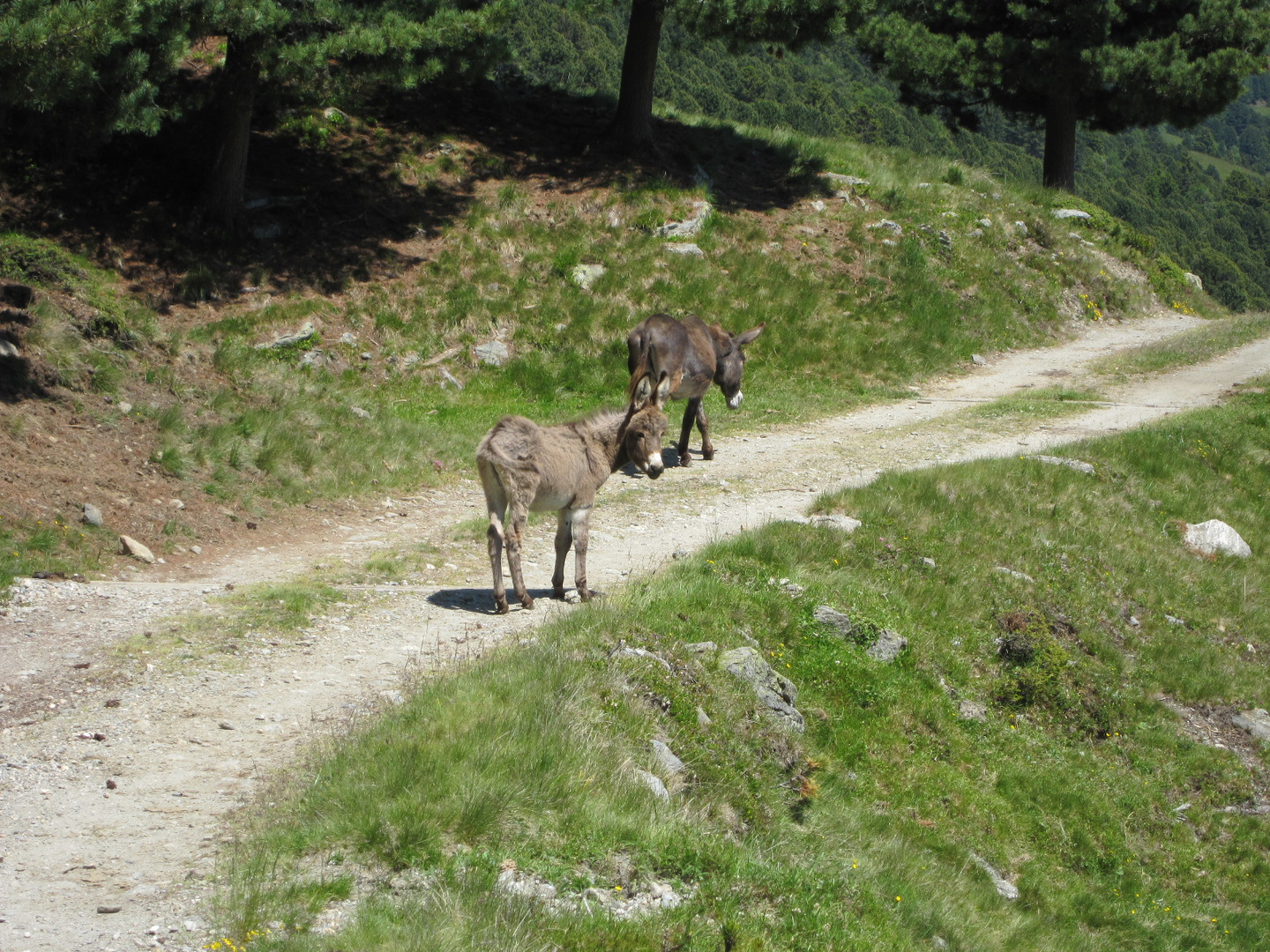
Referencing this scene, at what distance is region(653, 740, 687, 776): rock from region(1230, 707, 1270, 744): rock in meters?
7.77

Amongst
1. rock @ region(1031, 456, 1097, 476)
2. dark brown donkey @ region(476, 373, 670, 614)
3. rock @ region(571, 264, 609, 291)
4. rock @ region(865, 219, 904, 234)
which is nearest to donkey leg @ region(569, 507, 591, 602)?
dark brown donkey @ region(476, 373, 670, 614)

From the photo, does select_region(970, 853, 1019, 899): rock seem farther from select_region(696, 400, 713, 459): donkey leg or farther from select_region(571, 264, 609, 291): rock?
select_region(571, 264, 609, 291): rock

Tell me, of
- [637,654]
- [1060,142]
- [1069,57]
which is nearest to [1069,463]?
[637,654]

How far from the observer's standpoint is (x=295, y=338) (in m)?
17.3

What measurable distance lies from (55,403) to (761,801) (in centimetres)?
896

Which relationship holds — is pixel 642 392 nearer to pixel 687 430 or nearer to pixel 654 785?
pixel 687 430

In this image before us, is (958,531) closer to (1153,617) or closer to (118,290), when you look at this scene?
(1153,617)

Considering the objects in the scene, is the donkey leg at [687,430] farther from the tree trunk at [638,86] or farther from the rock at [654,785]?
the tree trunk at [638,86]

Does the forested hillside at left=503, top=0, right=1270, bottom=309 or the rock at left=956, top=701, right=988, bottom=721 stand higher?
the forested hillside at left=503, top=0, right=1270, bottom=309

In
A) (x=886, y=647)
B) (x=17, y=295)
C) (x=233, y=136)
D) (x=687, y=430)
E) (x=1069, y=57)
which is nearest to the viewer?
(x=886, y=647)

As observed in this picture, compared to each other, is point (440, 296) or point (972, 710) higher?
point (440, 296)

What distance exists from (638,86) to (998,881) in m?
19.8

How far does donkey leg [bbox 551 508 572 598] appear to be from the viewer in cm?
1002

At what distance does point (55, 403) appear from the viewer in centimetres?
1200
